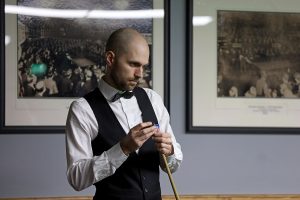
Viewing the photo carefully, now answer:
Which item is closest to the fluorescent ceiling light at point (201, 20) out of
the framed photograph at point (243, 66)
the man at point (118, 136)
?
the framed photograph at point (243, 66)

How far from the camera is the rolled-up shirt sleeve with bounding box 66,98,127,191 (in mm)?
1649

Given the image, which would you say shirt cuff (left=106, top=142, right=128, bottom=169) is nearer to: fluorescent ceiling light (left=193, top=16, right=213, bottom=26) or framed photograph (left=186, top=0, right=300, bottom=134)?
framed photograph (left=186, top=0, right=300, bottom=134)

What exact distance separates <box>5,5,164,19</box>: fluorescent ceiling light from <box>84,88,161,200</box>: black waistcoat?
41.1 inches

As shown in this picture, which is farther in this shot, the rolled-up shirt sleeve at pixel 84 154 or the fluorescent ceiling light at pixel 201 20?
the fluorescent ceiling light at pixel 201 20

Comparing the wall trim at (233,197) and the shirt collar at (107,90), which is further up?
the shirt collar at (107,90)

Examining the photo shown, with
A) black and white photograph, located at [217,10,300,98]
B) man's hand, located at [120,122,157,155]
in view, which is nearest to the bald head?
man's hand, located at [120,122,157,155]

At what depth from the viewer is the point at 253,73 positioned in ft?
9.59

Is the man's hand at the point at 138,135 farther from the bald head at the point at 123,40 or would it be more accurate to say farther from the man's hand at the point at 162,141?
the bald head at the point at 123,40

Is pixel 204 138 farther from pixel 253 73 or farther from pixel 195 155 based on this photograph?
pixel 253 73

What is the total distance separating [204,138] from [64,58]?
1089 millimetres

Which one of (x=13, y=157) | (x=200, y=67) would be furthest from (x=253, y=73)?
(x=13, y=157)

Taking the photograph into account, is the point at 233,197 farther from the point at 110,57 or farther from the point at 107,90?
the point at 110,57

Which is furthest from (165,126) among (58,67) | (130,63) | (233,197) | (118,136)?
(233,197)

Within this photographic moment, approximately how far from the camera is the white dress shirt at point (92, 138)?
1.65 metres
